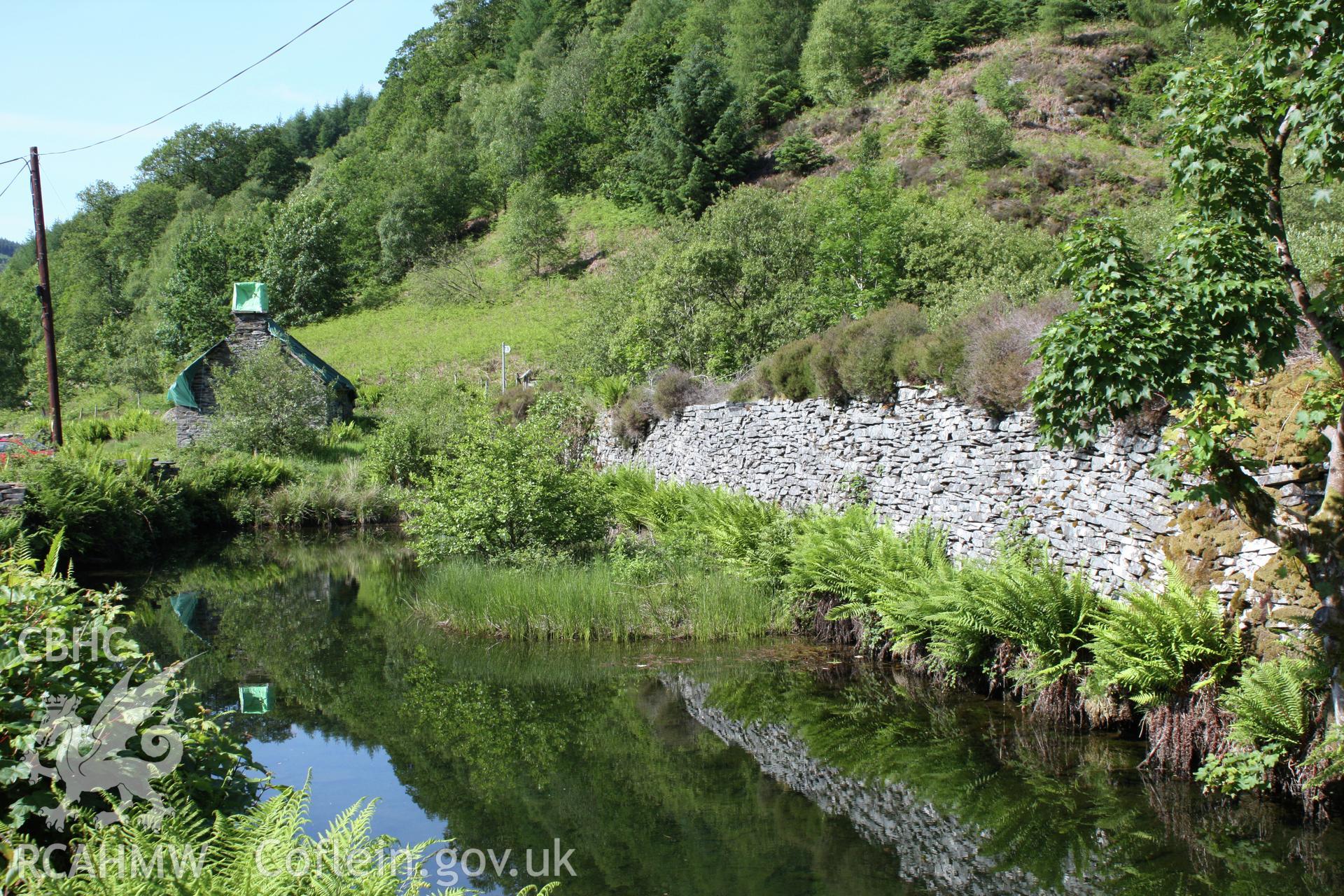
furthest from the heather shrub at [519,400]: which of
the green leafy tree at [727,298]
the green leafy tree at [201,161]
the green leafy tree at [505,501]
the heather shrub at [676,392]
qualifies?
the green leafy tree at [201,161]

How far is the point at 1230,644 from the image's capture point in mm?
6859

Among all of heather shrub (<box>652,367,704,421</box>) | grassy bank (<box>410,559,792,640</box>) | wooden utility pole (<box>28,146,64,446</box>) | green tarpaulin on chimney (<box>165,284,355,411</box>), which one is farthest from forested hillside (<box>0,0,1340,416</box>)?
wooden utility pole (<box>28,146,64,446</box>)

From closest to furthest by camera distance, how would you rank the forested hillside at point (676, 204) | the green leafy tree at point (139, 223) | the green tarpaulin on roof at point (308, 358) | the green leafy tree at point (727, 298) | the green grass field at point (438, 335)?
the green leafy tree at point (727, 298) < the forested hillside at point (676, 204) < the green tarpaulin on roof at point (308, 358) < the green grass field at point (438, 335) < the green leafy tree at point (139, 223)

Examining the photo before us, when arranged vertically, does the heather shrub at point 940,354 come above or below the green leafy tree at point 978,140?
below

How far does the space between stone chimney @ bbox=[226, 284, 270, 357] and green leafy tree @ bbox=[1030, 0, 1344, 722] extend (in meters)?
32.0

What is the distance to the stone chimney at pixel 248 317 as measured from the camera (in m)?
32.6

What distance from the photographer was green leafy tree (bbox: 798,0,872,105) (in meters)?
56.3

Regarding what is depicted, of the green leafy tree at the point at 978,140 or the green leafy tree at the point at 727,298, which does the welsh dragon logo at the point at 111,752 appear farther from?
the green leafy tree at the point at 978,140

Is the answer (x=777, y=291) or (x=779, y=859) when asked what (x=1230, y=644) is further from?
(x=777, y=291)

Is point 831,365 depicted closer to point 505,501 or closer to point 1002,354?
point 1002,354

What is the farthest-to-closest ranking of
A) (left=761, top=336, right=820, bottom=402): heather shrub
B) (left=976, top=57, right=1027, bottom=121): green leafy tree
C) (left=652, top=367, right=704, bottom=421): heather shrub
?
(left=976, top=57, right=1027, bottom=121): green leafy tree, (left=652, top=367, right=704, bottom=421): heather shrub, (left=761, top=336, right=820, bottom=402): heather shrub

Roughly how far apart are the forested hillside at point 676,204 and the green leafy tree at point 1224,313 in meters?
3.55

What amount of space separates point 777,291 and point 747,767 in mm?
17034

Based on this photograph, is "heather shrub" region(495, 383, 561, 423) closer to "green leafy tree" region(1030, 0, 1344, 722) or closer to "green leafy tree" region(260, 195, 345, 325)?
"green leafy tree" region(1030, 0, 1344, 722)
